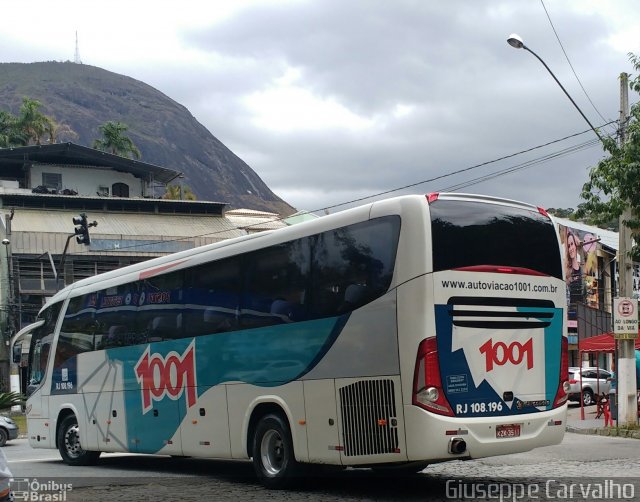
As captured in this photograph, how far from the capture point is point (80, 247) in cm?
5416

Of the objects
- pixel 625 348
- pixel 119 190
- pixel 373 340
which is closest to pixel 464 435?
pixel 373 340

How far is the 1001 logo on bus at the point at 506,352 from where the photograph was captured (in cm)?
1037

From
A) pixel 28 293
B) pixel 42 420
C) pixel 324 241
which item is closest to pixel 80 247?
pixel 28 293

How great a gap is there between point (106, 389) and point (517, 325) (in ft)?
26.2

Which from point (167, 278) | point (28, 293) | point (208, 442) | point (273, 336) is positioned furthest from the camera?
point (28, 293)

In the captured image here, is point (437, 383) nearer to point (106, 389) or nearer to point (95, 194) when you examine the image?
point (106, 389)

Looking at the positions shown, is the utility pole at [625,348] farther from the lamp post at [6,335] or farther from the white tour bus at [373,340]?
the lamp post at [6,335]

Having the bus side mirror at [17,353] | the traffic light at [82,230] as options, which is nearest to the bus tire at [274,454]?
the bus side mirror at [17,353]

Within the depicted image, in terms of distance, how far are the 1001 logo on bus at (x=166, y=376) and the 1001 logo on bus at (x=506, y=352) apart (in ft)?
15.9

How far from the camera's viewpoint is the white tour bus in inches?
392

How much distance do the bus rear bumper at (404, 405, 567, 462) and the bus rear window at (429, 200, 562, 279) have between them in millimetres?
1695

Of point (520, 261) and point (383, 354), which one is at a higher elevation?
point (520, 261)

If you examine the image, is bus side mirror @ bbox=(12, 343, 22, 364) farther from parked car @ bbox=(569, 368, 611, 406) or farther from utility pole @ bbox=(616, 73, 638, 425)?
parked car @ bbox=(569, 368, 611, 406)

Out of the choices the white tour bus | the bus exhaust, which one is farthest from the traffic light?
the bus exhaust
